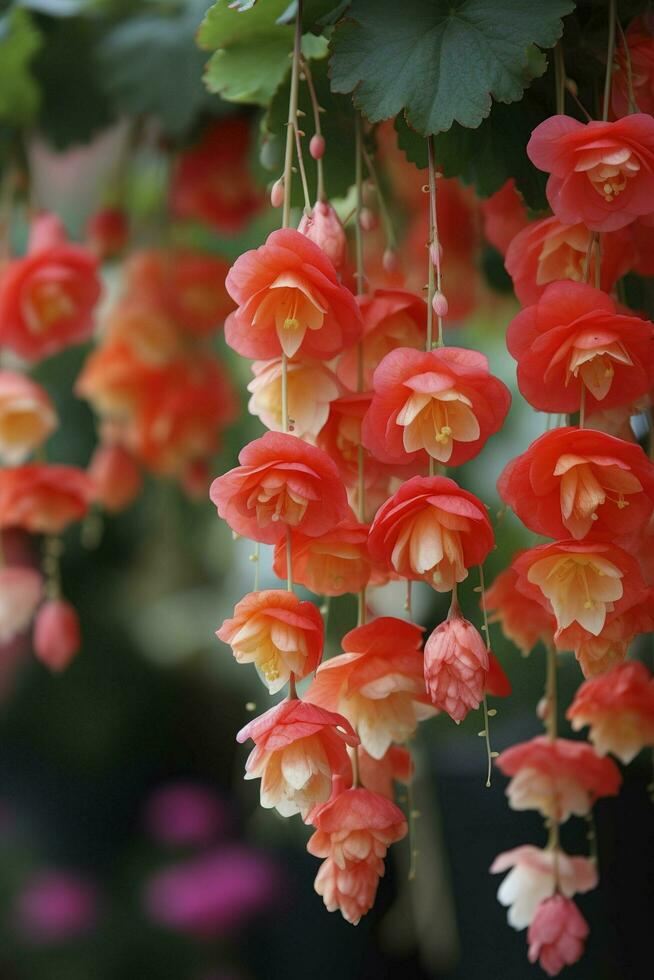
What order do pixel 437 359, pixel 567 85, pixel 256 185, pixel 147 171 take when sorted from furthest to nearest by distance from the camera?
1. pixel 147 171
2. pixel 256 185
3. pixel 567 85
4. pixel 437 359

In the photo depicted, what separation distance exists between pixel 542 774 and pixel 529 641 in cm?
7

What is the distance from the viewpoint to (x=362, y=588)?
1.52ft

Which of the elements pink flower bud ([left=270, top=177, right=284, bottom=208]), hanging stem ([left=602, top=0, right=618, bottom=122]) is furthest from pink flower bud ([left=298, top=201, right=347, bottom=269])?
hanging stem ([left=602, top=0, right=618, bottom=122])

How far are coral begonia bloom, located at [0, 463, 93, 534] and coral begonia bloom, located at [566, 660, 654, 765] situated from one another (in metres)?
0.41

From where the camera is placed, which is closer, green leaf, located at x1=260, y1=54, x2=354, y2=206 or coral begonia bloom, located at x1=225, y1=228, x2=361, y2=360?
coral begonia bloom, located at x1=225, y1=228, x2=361, y2=360

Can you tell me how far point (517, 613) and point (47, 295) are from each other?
41cm

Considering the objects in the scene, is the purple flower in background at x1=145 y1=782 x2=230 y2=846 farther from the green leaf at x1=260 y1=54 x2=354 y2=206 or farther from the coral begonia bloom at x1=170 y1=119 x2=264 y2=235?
the green leaf at x1=260 y1=54 x2=354 y2=206

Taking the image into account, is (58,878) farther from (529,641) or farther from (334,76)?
(334,76)

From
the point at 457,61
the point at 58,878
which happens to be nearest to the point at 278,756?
the point at 457,61

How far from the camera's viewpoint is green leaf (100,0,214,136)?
79 cm

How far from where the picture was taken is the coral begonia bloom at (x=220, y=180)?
86 cm

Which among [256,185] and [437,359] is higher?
[256,185]

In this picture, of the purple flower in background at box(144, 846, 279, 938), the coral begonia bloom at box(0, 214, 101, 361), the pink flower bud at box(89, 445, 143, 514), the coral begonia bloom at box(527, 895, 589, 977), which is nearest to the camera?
the coral begonia bloom at box(527, 895, 589, 977)

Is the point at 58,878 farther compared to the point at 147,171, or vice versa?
the point at 58,878
